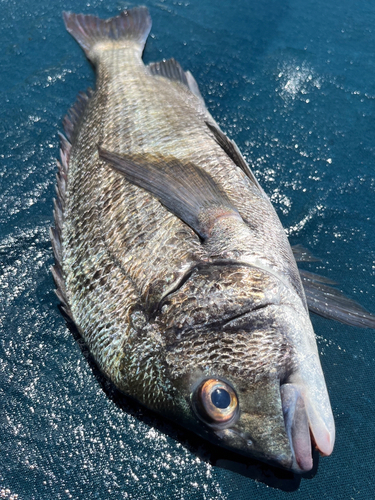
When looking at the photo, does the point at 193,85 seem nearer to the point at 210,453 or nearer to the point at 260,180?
the point at 260,180

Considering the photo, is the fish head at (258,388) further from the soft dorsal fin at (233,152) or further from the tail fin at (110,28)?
the tail fin at (110,28)

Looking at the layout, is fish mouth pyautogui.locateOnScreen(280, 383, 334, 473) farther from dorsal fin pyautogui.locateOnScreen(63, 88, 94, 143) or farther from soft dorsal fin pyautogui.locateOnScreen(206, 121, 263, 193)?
dorsal fin pyautogui.locateOnScreen(63, 88, 94, 143)

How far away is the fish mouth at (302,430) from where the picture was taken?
1730 millimetres

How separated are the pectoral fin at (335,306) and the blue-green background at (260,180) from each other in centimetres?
20

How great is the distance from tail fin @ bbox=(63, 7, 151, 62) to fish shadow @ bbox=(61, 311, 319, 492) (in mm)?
2861

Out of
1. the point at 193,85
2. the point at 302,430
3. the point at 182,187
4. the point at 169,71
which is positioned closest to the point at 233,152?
the point at 182,187

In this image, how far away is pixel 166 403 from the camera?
77.4 inches

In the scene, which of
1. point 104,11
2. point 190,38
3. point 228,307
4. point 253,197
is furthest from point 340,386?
point 104,11

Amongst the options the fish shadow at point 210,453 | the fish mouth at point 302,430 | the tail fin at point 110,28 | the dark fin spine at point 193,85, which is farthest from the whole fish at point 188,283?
the tail fin at point 110,28

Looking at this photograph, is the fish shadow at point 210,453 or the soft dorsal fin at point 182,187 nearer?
the fish shadow at point 210,453

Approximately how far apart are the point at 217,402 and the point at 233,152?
1627 mm

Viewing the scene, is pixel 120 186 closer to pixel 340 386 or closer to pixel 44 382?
pixel 44 382

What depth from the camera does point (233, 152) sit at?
109 inches

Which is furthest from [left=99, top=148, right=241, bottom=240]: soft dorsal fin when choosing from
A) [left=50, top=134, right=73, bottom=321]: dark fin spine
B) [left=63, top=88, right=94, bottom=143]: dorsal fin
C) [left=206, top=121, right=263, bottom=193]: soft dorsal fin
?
[left=63, top=88, right=94, bottom=143]: dorsal fin
